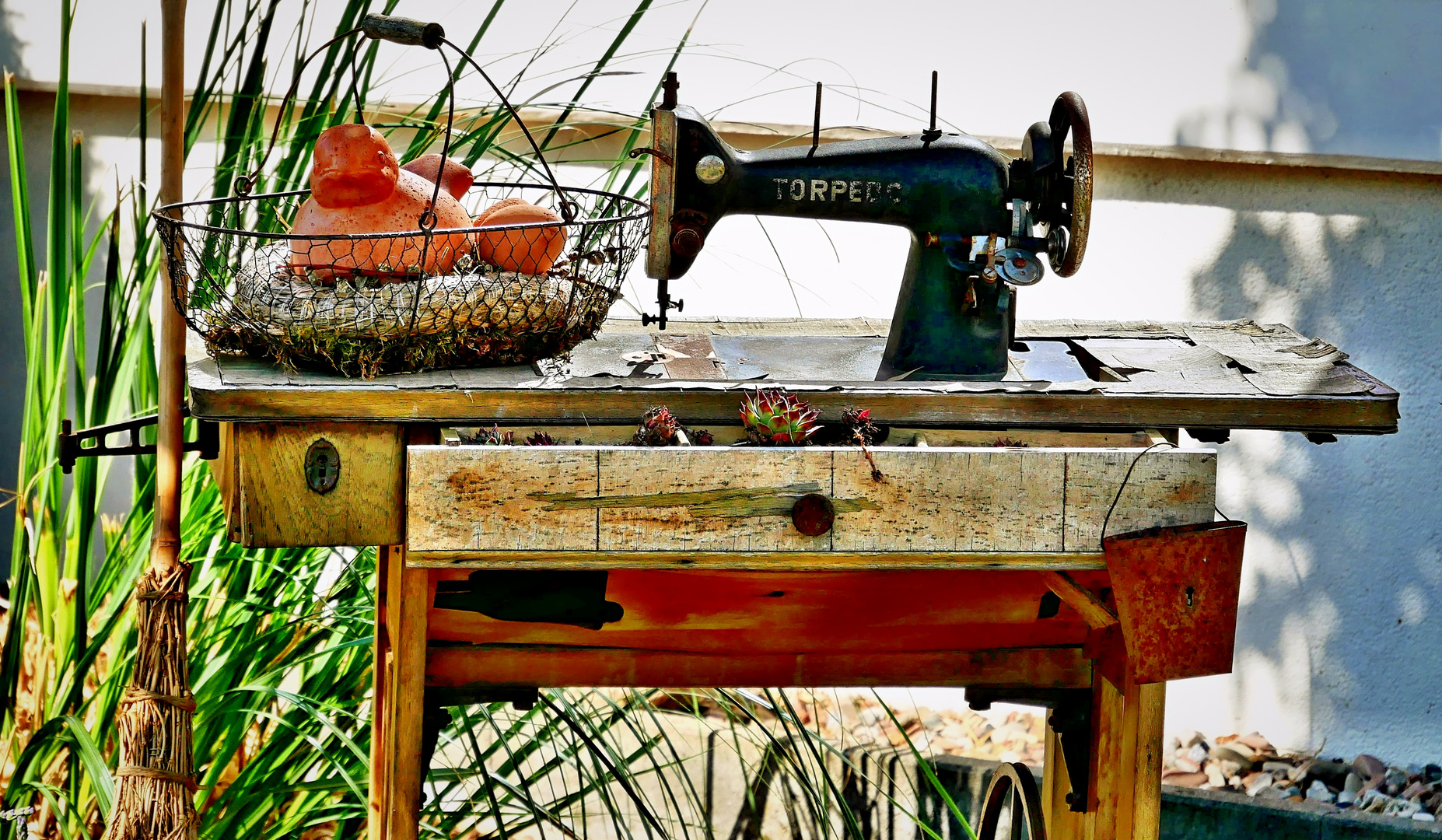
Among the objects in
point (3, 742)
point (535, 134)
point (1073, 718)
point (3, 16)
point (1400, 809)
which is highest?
point (3, 16)

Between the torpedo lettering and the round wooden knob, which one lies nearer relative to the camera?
the round wooden knob

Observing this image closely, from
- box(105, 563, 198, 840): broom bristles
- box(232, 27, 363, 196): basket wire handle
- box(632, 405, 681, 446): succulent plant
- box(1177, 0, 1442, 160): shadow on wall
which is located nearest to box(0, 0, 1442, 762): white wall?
box(1177, 0, 1442, 160): shadow on wall

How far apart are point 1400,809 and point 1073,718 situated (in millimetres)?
1589

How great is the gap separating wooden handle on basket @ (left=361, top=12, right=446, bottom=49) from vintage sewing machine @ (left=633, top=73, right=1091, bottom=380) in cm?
26

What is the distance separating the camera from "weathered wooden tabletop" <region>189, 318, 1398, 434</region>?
146cm

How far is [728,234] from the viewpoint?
3090 millimetres

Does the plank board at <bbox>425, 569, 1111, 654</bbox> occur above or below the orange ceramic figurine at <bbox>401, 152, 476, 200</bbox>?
below

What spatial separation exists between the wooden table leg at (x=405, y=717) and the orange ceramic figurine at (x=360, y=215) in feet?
1.05

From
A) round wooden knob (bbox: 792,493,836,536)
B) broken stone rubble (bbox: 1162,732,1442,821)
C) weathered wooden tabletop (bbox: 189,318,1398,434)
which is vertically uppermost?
weathered wooden tabletop (bbox: 189,318,1398,434)

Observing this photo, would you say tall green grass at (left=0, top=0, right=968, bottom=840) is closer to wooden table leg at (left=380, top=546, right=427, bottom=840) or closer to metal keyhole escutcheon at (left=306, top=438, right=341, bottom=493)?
wooden table leg at (left=380, top=546, right=427, bottom=840)

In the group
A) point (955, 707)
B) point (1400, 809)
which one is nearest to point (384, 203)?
point (955, 707)

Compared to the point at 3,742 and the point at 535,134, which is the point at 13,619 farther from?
the point at 535,134

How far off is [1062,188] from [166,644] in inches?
45.7

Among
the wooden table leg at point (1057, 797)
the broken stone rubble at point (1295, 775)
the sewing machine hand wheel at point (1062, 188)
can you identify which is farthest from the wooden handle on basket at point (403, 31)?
the broken stone rubble at point (1295, 775)
